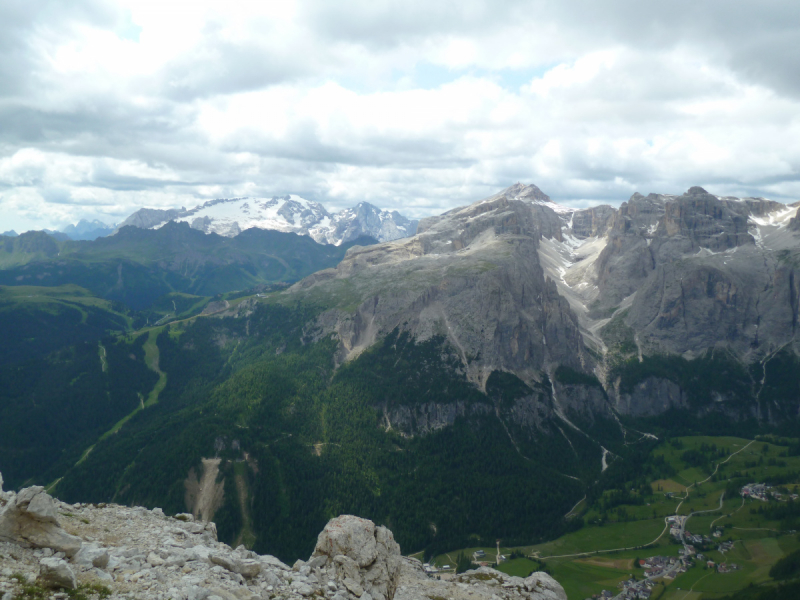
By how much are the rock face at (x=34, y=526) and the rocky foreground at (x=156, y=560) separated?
0.19 feet

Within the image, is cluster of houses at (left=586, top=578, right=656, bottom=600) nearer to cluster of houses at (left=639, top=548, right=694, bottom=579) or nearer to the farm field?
the farm field

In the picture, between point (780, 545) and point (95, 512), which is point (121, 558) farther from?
point (780, 545)

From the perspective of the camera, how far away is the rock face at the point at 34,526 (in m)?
31.1

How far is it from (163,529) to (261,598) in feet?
53.6

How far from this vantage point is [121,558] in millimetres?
33188

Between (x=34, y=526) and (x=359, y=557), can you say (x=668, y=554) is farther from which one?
(x=34, y=526)

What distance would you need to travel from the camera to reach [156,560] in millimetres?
34312

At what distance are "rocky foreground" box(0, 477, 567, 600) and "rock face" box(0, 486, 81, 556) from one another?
2.2 inches

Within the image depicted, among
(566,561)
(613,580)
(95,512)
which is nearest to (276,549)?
(566,561)

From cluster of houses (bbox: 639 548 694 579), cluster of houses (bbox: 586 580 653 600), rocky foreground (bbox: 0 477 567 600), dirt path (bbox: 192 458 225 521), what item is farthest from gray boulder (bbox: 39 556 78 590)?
dirt path (bbox: 192 458 225 521)

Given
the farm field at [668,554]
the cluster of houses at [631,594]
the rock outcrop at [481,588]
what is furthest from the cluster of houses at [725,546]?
the rock outcrop at [481,588]

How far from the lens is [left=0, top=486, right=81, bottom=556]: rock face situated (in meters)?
31.1

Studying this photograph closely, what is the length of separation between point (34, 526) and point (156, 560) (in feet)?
27.2

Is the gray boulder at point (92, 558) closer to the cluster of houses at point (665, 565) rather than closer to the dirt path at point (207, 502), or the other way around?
the cluster of houses at point (665, 565)
